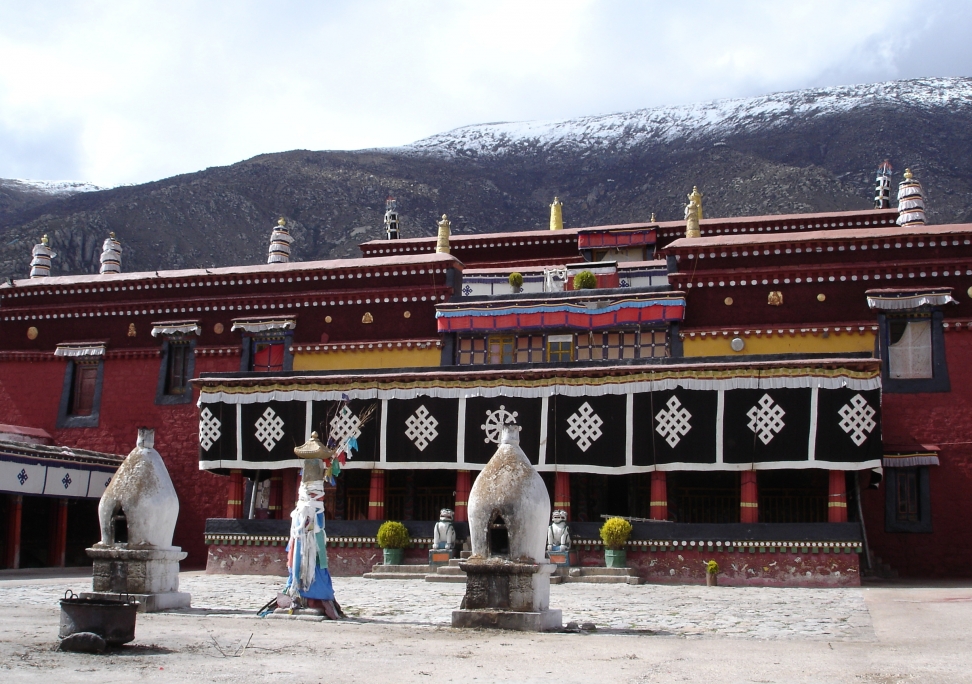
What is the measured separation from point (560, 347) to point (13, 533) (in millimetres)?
13518

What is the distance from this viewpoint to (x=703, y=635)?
38.5ft

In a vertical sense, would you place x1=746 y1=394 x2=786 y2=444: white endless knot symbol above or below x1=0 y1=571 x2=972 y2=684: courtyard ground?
above

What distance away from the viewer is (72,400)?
1160 inches

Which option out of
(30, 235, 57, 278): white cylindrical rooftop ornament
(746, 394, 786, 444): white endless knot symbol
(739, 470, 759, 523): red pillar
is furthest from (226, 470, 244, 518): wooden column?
(30, 235, 57, 278): white cylindrical rooftop ornament

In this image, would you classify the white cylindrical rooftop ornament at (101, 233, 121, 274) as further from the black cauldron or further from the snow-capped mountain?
the snow-capped mountain

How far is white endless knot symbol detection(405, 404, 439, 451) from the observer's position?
23.0 metres

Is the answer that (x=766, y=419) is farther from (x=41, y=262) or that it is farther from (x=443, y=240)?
(x=41, y=262)

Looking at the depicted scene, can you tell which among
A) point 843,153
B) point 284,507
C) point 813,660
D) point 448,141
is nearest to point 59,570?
point 284,507

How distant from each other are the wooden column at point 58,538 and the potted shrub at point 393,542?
8.91 m

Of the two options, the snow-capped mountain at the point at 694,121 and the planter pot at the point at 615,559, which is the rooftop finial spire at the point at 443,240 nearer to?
the planter pot at the point at 615,559

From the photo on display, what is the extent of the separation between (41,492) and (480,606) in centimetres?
1656

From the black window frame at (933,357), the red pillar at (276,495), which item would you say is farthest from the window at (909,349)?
the red pillar at (276,495)

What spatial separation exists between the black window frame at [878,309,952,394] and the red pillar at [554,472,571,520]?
7.52 metres

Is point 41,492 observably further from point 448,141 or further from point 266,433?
point 448,141
